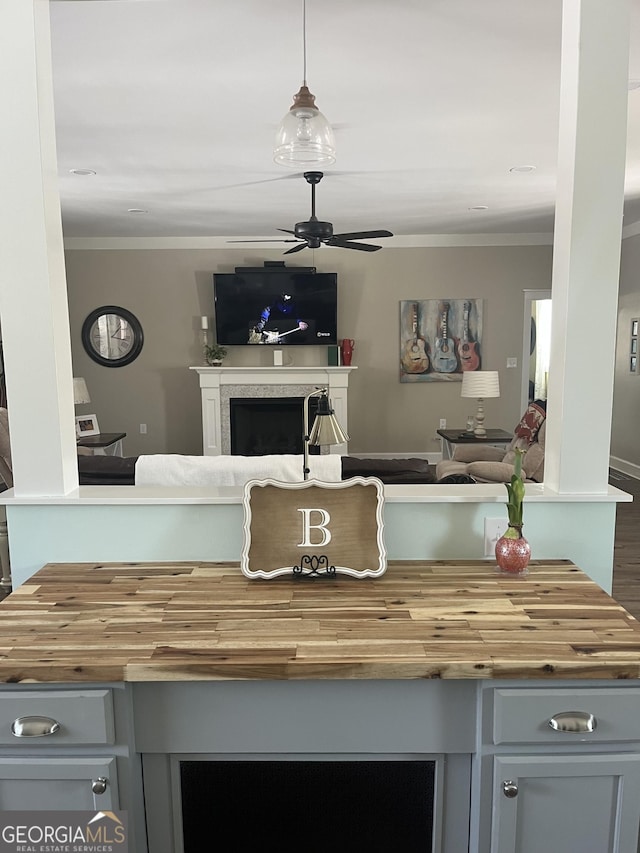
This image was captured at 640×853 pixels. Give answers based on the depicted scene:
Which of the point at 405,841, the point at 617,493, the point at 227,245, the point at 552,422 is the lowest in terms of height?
the point at 405,841

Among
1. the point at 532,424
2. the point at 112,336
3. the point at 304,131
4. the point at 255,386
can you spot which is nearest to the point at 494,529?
the point at 304,131

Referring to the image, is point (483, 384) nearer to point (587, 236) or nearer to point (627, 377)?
point (627, 377)

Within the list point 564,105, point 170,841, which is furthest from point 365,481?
point 564,105

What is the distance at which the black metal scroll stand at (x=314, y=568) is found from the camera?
1696mm

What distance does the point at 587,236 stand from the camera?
5.72ft

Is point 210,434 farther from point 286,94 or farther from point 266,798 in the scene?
point 266,798

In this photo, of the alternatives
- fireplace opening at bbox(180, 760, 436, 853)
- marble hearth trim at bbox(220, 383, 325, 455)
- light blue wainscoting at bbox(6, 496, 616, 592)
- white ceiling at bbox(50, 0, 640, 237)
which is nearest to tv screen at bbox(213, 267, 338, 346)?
marble hearth trim at bbox(220, 383, 325, 455)

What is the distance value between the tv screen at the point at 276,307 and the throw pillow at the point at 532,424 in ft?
9.09

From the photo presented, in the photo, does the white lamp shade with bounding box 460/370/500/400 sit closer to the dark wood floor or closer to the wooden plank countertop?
the dark wood floor

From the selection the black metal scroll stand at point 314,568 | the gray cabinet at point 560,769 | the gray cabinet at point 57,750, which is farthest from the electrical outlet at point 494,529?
the gray cabinet at point 57,750

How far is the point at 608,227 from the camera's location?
5.70 ft

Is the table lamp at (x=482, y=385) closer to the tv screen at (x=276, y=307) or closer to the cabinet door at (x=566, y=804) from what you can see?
the tv screen at (x=276, y=307)

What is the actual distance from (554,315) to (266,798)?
4.68ft

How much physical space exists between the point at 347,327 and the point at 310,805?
622 centimetres
